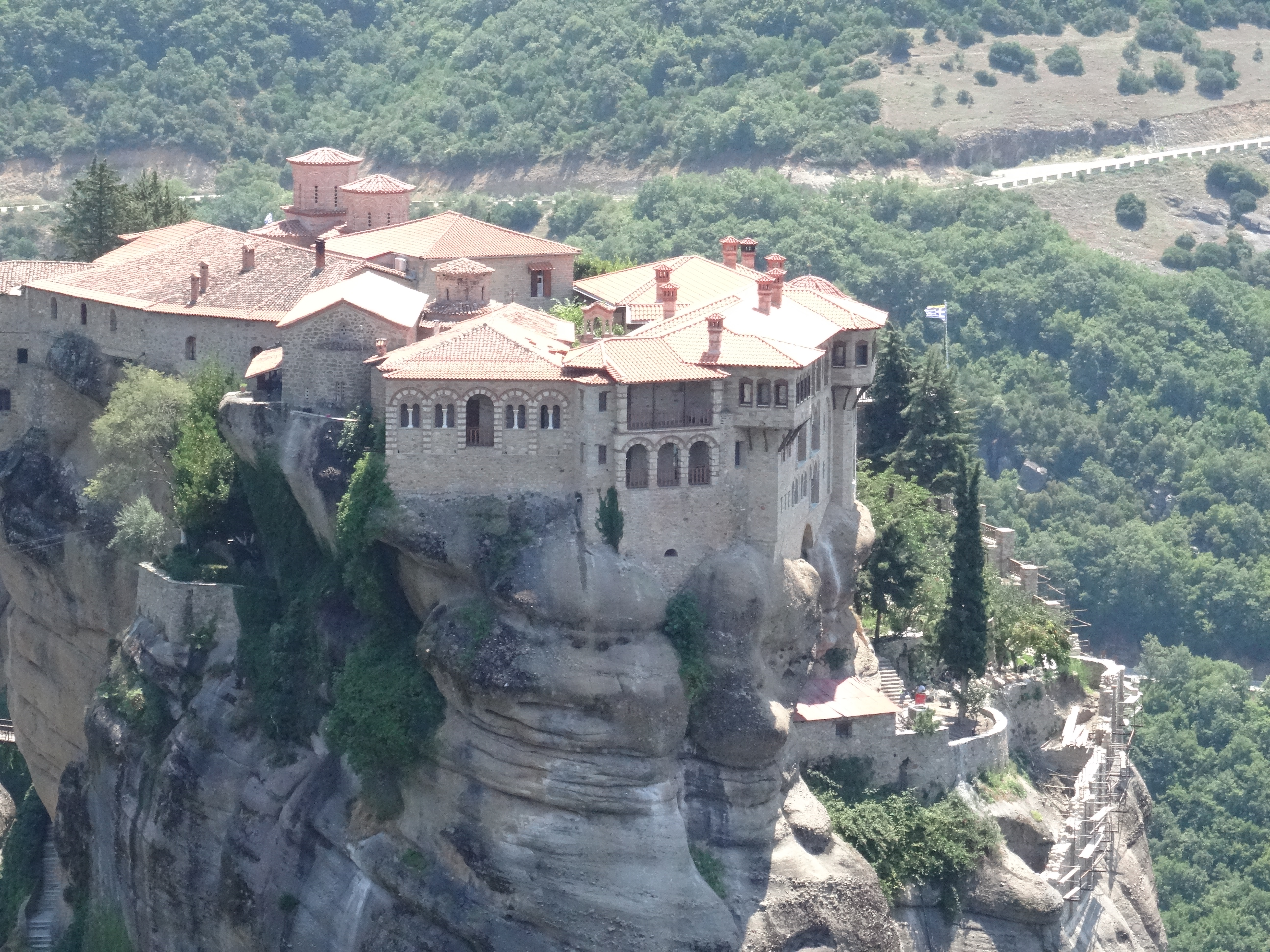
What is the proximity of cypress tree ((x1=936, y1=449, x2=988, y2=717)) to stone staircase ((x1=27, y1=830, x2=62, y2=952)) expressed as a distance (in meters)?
28.4

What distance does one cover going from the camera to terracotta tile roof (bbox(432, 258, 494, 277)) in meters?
79.6

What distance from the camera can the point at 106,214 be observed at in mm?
98125

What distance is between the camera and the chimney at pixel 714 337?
237 feet

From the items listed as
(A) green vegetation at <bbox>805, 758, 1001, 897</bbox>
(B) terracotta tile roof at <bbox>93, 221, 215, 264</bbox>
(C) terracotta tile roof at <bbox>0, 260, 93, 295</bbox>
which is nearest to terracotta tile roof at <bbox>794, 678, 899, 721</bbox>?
(A) green vegetation at <bbox>805, 758, 1001, 897</bbox>

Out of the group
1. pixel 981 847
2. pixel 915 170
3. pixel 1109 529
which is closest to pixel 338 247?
pixel 981 847

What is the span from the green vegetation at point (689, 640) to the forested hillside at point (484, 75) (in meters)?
96.6

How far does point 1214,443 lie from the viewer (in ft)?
468

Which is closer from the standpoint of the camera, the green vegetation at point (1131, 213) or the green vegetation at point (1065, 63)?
the green vegetation at point (1131, 213)

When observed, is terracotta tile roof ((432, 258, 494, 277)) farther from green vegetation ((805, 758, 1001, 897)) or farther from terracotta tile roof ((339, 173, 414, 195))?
green vegetation ((805, 758, 1001, 897))

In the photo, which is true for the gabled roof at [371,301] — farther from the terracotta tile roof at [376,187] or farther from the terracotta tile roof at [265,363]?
the terracotta tile roof at [376,187]

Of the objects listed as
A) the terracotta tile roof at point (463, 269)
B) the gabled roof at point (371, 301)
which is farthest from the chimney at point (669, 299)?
the gabled roof at point (371, 301)

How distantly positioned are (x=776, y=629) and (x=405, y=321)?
12.9m

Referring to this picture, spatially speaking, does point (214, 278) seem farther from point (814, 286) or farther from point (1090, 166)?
point (1090, 166)

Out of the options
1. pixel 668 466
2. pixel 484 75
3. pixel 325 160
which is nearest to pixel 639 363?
pixel 668 466
